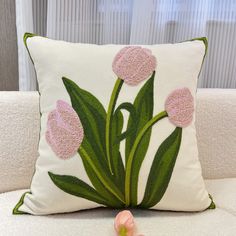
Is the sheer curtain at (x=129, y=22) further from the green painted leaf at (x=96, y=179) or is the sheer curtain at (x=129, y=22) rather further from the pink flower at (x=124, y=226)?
the pink flower at (x=124, y=226)

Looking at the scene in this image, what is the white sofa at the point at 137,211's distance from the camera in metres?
0.87

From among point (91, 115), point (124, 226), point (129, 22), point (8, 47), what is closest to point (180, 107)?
point (91, 115)

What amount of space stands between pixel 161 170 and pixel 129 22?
0.60 meters

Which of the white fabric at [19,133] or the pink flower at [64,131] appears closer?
the pink flower at [64,131]

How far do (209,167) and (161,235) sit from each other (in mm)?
415

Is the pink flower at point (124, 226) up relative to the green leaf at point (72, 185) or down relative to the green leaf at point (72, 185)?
down

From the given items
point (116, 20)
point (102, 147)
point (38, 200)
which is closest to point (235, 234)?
point (102, 147)

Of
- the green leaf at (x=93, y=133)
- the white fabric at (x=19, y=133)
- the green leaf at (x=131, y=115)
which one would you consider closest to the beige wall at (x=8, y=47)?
the white fabric at (x=19, y=133)

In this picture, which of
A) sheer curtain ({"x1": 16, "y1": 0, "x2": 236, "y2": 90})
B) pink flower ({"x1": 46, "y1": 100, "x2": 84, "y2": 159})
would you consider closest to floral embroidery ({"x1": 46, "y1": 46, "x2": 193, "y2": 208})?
pink flower ({"x1": 46, "y1": 100, "x2": 84, "y2": 159})

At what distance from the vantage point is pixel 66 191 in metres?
0.87

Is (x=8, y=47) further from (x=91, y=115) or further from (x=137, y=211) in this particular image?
(x=137, y=211)

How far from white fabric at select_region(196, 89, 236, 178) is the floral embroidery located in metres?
0.28

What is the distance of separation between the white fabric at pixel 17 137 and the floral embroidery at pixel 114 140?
0.18 meters

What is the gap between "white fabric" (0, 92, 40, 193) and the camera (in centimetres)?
103
